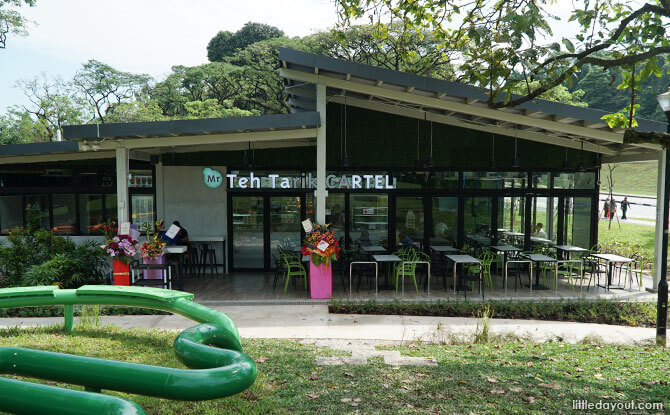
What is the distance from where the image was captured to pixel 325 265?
981 cm

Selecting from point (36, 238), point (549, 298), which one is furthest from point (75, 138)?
point (549, 298)

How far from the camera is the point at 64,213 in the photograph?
12.4 m

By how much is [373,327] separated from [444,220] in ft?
18.0

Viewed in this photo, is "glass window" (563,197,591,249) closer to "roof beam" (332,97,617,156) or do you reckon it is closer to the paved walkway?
"roof beam" (332,97,617,156)

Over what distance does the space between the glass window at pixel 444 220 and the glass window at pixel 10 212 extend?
1064 cm

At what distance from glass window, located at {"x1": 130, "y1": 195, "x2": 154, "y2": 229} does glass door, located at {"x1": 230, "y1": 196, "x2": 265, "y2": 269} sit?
209 centimetres

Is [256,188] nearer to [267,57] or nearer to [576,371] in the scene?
[576,371]

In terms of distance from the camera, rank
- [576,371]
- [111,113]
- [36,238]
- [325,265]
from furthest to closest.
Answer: [111,113]
[36,238]
[325,265]
[576,371]

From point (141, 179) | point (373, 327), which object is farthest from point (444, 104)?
point (141, 179)

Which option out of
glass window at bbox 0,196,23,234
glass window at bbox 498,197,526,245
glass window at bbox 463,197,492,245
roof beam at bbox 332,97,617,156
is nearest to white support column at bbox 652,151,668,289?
roof beam at bbox 332,97,617,156

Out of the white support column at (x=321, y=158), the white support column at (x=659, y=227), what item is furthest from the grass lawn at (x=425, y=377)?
the white support column at (x=659, y=227)

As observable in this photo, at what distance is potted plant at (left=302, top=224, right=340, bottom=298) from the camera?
973 centimetres

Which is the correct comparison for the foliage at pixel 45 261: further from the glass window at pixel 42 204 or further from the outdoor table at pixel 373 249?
the outdoor table at pixel 373 249

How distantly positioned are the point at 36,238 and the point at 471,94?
9451mm
